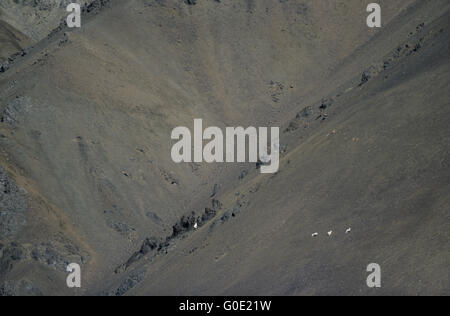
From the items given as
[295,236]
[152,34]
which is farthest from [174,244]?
[152,34]

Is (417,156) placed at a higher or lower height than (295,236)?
higher

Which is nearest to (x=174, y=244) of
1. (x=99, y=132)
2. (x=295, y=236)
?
(x=295, y=236)

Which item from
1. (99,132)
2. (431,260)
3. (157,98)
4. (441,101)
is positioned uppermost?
(157,98)

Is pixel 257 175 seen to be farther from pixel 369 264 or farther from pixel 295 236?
pixel 369 264

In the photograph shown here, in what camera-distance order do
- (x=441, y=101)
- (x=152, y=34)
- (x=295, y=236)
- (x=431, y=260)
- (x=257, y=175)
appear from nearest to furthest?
(x=431, y=260) → (x=295, y=236) → (x=441, y=101) → (x=257, y=175) → (x=152, y=34)

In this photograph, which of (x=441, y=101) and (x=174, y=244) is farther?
(x=174, y=244)
